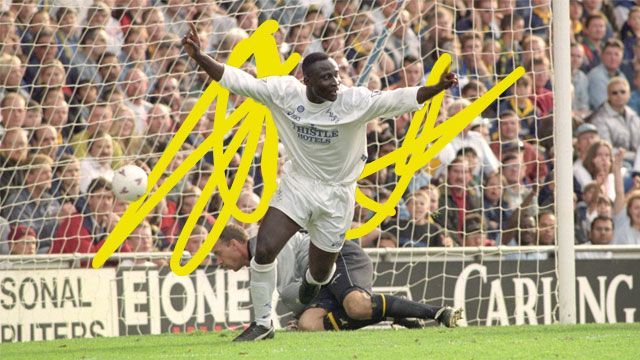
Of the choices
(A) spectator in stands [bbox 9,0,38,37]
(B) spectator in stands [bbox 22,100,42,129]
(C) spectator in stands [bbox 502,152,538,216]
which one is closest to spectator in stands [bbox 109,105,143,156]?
(B) spectator in stands [bbox 22,100,42,129]

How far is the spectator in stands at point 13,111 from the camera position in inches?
435

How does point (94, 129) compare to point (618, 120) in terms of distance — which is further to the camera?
point (618, 120)

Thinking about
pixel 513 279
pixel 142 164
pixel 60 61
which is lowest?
pixel 513 279

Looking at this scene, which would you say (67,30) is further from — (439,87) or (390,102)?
(439,87)

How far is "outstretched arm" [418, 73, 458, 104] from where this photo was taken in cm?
782

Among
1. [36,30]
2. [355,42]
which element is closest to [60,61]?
[36,30]

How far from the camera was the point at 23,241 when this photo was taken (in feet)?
35.3

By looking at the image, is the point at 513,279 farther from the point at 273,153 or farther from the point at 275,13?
the point at 275,13

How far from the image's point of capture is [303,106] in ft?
27.3

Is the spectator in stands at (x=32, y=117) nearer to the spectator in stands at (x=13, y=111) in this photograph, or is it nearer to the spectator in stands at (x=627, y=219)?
the spectator in stands at (x=13, y=111)

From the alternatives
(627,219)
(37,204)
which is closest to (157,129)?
(37,204)

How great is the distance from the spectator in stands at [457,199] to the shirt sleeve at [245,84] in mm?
3629

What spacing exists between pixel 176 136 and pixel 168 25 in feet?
3.87
